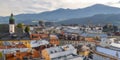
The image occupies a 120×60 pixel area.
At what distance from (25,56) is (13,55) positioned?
207 centimetres

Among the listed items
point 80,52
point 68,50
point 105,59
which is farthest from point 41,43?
point 105,59

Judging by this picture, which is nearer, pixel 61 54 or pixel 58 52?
pixel 61 54

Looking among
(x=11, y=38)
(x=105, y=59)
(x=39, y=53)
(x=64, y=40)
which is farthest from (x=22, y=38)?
(x=105, y=59)

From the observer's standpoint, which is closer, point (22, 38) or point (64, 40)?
point (22, 38)

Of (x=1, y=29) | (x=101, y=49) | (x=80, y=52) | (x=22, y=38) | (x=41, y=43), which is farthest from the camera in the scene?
(x=1, y=29)

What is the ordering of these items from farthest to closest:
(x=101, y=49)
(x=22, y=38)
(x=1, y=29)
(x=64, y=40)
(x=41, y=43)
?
(x=1, y=29) → (x=64, y=40) → (x=22, y=38) → (x=41, y=43) → (x=101, y=49)

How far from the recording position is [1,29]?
97.7m

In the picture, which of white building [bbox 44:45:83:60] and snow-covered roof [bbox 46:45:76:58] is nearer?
white building [bbox 44:45:83:60]

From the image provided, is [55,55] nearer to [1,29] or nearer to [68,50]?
[68,50]

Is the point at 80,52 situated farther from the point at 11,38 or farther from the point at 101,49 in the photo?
the point at 11,38

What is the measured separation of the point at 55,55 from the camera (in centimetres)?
5175

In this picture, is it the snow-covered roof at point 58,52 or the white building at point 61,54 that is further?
the snow-covered roof at point 58,52

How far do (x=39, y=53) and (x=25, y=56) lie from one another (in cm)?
526

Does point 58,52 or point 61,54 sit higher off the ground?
point 58,52
